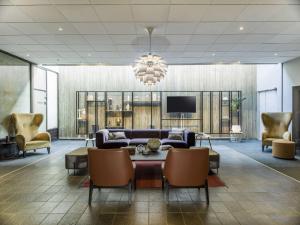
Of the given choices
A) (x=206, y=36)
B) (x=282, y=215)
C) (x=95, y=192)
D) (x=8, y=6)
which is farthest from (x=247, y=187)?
(x=8, y=6)

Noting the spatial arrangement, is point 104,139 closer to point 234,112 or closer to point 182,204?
point 182,204

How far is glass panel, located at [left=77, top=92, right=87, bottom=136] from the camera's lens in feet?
39.1

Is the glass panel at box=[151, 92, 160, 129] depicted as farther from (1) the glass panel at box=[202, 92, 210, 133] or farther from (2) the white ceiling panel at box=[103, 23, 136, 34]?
(2) the white ceiling panel at box=[103, 23, 136, 34]

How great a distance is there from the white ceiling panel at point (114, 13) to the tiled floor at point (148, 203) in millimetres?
3183

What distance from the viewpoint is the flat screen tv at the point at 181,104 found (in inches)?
453

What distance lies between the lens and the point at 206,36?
6.24 metres

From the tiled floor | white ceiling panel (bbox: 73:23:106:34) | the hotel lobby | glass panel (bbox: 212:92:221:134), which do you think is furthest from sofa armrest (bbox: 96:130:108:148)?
glass panel (bbox: 212:92:221:134)

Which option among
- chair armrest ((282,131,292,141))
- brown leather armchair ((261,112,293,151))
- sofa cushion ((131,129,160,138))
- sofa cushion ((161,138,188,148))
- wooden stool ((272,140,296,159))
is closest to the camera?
wooden stool ((272,140,296,159))

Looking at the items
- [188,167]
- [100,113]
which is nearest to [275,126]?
[188,167]

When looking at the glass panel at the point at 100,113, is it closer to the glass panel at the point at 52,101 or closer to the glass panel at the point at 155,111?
the glass panel at the point at 52,101

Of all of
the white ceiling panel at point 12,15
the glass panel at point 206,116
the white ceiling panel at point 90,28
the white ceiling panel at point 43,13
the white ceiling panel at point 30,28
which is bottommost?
the glass panel at point 206,116

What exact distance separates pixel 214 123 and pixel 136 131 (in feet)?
14.9

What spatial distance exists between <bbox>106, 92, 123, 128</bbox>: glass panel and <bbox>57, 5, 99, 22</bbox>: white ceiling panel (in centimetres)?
691

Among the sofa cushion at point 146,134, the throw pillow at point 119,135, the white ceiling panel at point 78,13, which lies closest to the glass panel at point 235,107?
the sofa cushion at point 146,134
